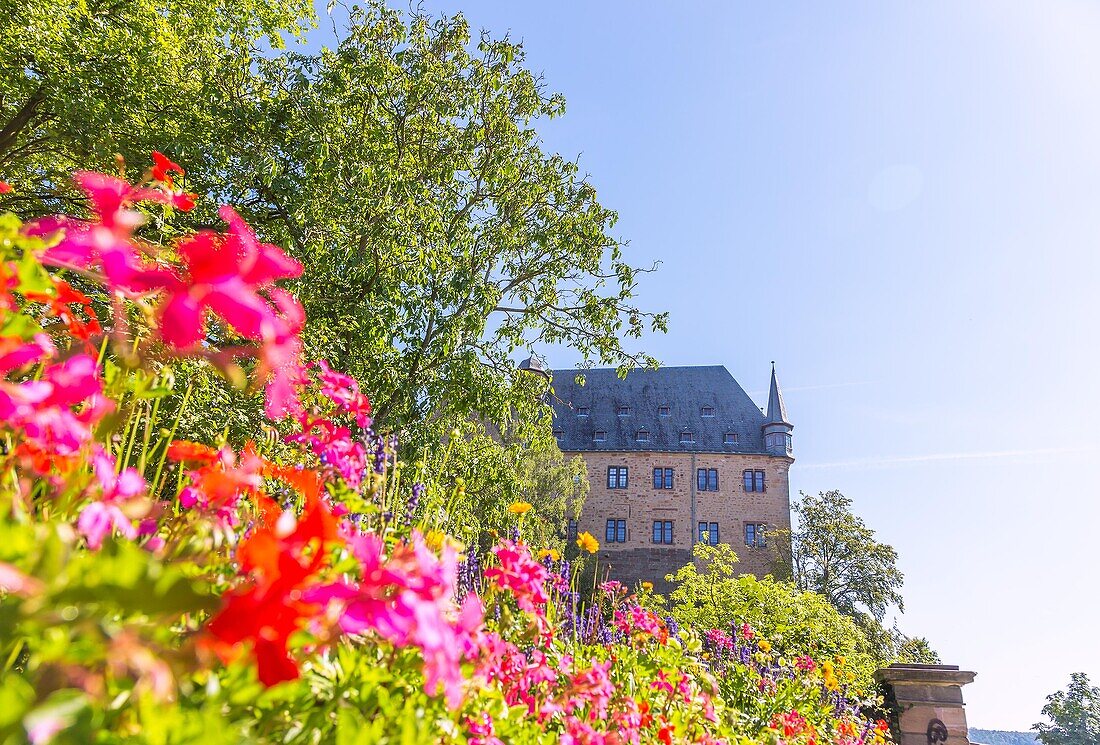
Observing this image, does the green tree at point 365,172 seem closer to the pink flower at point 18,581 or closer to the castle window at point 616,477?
the pink flower at point 18,581

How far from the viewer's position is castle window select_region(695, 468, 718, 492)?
3122cm

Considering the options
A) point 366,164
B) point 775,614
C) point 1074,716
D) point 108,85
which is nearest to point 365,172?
point 366,164

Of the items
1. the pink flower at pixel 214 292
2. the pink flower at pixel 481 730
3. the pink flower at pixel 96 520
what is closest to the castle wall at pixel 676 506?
the pink flower at pixel 481 730

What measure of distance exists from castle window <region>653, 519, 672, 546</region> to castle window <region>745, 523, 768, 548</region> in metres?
3.36

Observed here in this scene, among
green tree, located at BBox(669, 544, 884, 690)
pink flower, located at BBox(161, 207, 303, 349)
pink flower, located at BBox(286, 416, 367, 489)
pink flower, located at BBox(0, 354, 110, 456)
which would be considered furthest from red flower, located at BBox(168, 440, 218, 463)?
green tree, located at BBox(669, 544, 884, 690)

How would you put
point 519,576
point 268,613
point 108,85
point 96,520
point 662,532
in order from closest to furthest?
point 268,613 < point 96,520 < point 519,576 < point 108,85 < point 662,532

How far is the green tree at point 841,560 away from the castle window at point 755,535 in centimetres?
236

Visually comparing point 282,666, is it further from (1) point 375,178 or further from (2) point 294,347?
(1) point 375,178

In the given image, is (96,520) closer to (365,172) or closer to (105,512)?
(105,512)

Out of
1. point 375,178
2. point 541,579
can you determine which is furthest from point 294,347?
point 375,178

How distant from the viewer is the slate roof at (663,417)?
31.8 m

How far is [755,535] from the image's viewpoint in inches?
1201

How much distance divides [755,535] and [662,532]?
160 inches

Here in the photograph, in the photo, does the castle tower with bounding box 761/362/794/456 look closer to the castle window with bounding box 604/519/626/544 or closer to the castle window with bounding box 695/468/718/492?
the castle window with bounding box 695/468/718/492
